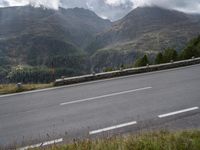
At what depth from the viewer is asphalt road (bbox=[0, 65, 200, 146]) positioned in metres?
6.83

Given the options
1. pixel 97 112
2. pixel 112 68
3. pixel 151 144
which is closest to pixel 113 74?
pixel 97 112

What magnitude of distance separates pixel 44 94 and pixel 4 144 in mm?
5952

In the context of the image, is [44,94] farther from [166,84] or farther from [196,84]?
[196,84]

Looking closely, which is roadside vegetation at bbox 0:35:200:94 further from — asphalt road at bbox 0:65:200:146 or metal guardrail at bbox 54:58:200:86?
asphalt road at bbox 0:65:200:146

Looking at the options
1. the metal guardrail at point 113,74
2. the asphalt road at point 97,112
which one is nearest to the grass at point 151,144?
the asphalt road at point 97,112

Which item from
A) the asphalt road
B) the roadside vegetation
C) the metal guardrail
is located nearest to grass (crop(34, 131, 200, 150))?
the asphalt road

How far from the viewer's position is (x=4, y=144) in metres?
6.37

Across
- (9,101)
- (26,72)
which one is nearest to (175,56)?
(9,101)

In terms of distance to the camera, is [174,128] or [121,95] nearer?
[174,128]

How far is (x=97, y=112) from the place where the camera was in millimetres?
8375

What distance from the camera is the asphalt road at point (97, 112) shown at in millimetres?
6832

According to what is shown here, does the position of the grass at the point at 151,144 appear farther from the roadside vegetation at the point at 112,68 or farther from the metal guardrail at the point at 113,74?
the metal guardrail at the point at 113,74

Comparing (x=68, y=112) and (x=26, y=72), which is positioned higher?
(x=68, y=112)

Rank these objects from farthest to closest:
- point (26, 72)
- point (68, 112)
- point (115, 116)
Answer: point (26, 72), point (68, 112), point (115, 116)
